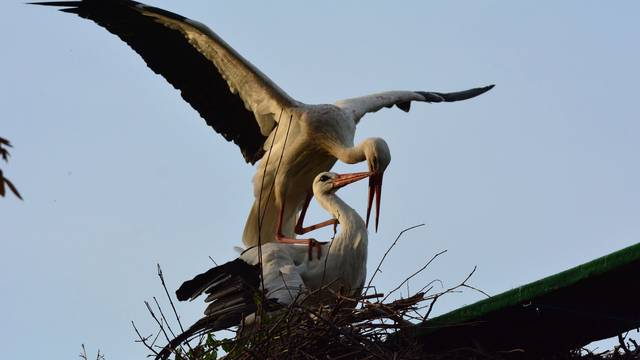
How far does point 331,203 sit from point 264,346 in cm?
176

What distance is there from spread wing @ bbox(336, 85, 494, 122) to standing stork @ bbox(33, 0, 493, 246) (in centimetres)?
2

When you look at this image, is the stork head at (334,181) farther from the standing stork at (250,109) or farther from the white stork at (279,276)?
the standing stork at (250,109)

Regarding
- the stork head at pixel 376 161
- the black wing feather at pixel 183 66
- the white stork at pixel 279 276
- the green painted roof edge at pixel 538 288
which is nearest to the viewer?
the green painted roof edge at pixel 538 288

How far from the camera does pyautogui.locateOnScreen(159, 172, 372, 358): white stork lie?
17.2 feet

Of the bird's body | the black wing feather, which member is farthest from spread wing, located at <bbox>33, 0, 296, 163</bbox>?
the bird's body

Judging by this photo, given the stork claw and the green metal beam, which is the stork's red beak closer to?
the stork claw

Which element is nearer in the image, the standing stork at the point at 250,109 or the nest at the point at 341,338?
the nest at the point at 341,338

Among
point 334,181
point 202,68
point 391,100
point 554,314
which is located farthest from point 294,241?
point 554,314

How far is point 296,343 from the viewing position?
14.4 feet

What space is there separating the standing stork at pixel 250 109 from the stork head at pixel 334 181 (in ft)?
2.45

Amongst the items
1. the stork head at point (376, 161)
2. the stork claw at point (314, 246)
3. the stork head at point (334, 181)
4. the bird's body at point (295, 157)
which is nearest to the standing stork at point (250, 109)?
the bird's body at point (295, 157)

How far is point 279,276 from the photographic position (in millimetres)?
5430

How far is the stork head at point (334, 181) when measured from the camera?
609 centimetres

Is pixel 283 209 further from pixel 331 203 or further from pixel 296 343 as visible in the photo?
pixel 296 343
